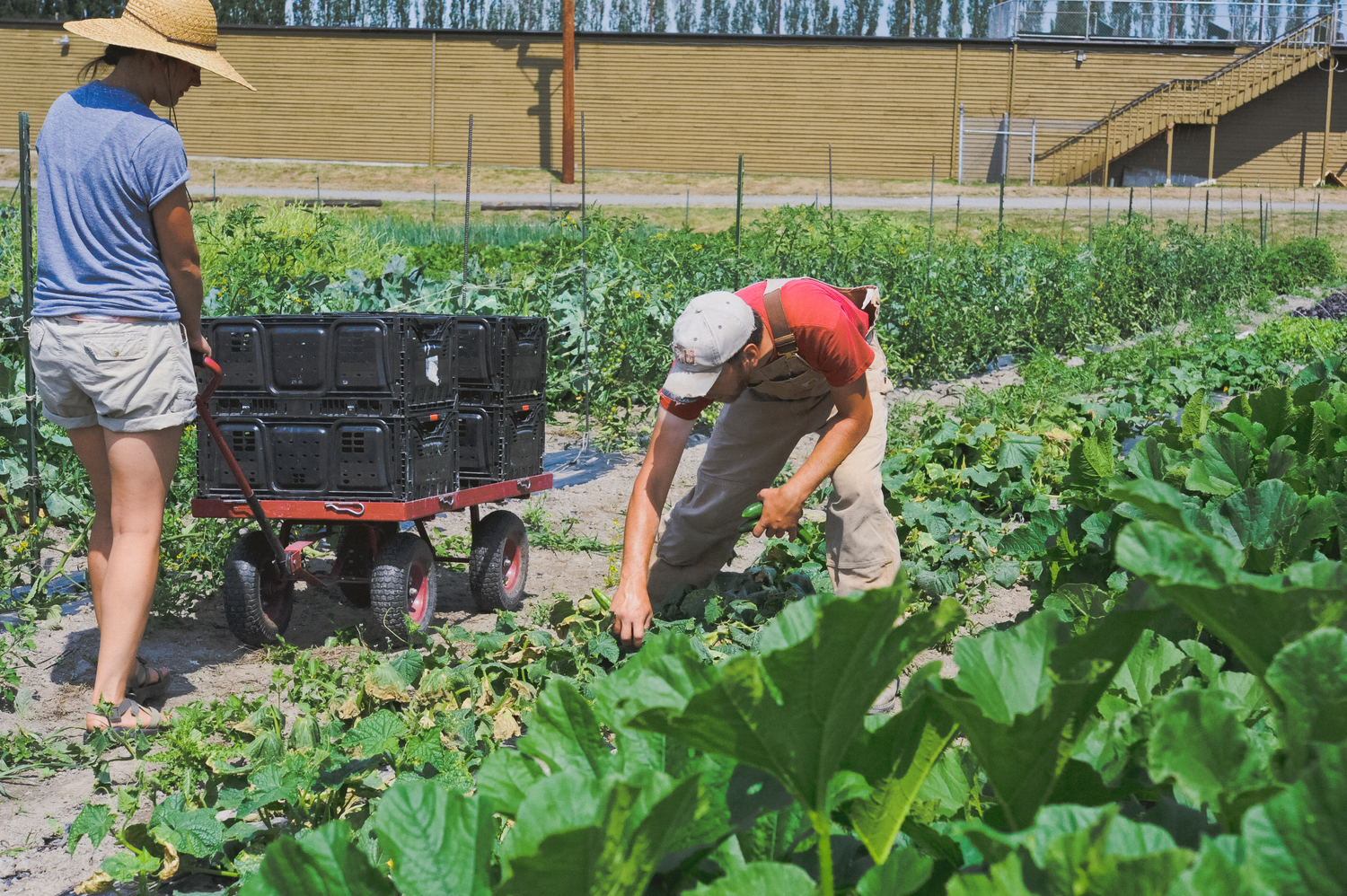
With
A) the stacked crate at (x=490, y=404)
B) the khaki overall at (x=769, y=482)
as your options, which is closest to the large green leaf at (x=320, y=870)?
the khaki overall at (x=769, y=482)

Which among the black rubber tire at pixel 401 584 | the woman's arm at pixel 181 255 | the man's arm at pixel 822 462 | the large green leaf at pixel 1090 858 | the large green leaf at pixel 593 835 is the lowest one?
the black rubber tire at pixel 401 584

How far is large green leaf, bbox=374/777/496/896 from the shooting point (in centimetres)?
70

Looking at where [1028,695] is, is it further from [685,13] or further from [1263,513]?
[685,13]

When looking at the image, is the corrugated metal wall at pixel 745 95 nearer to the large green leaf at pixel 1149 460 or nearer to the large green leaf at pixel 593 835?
the large green leaf at pixel 1149 460

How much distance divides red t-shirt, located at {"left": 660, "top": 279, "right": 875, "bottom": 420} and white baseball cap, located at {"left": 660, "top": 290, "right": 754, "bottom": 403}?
29 centimetres

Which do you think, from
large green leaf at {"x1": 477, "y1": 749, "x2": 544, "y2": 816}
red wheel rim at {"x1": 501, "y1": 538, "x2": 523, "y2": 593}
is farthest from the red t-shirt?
large green leaf at {"x1": 477, "y1": 749, "x2": 544, "y2": 816}

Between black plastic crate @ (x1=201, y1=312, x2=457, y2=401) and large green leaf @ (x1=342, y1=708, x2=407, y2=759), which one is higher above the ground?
black plastic crate @ (x1=201, y1=312, x2=457, y2=401)

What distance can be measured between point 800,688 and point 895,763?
0.49ft

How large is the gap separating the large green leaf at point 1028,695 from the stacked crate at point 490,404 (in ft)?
13.6

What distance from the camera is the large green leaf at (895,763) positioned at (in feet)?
2.55

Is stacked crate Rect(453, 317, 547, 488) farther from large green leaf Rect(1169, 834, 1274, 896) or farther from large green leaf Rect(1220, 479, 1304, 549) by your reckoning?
large green leaf Rect(1169, 834, 1274, 896)

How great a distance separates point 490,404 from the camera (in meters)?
4.88

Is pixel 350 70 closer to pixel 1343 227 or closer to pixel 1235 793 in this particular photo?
pixel 1343 227

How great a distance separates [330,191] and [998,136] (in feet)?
59.1
